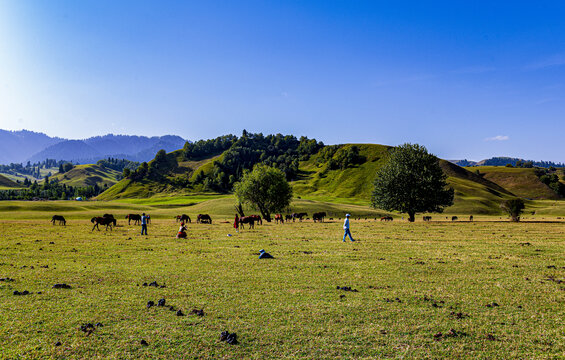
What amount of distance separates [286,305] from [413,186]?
60003 millimetres

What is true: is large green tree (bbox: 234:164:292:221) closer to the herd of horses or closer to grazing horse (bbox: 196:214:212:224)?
the herd of horses

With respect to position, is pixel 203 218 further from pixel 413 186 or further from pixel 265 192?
pixel 413 186

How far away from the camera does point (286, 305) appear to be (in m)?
13.3

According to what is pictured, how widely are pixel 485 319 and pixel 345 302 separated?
16.8 feet

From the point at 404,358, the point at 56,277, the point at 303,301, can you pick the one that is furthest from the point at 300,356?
the point at 56,277

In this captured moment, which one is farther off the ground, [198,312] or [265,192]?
[265,192]

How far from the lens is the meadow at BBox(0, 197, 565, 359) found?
9.74 m

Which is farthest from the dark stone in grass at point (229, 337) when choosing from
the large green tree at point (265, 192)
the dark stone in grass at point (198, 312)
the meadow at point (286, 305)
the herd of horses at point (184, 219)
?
the large green tree at point (265, 192)

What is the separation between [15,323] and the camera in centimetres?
1134

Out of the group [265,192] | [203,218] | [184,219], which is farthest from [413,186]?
[184,219]

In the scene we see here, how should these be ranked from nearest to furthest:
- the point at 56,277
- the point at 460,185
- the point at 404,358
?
the point at 404,358
the point at 56,277
the point at 460,185

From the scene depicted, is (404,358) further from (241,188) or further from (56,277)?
(241,188)

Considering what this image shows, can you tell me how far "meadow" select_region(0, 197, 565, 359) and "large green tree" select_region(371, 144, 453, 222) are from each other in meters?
42.1

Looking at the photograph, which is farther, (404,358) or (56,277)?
(56,277)
